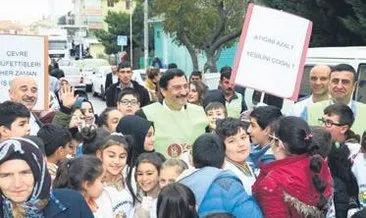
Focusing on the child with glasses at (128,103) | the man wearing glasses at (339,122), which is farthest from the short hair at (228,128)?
the child with glasses at (128,103)

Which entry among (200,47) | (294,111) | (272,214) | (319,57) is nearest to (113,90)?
(319,57)

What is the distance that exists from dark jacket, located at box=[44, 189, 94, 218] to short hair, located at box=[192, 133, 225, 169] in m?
0.87

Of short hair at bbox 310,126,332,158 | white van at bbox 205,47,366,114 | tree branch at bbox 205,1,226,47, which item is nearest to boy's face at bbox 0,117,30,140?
short hair at bbox 310,126,332,158

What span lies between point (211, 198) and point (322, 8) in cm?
1281

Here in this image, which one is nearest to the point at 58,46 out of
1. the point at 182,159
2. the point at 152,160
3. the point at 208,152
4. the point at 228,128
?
the point at 182,159

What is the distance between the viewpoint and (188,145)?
565cm

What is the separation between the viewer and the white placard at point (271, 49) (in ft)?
19.5

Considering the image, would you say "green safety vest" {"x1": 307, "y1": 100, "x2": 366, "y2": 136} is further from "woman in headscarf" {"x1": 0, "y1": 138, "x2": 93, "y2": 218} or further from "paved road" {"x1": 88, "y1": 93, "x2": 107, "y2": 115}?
"paved road" {"x1": 88, "y1": 93, "x2": 107, "y2": 115}

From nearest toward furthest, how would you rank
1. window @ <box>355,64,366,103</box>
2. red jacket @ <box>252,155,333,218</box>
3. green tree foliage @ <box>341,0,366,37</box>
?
red jacket @ <box>252,155,333,218</box>, window @ <box>355,64,366,103</box>, green tree foliage @ <box>341,0,366,37</box>

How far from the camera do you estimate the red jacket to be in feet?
12.3

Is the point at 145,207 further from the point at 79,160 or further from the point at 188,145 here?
the point at 188,145

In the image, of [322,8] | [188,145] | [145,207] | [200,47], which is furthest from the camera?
[200,47]

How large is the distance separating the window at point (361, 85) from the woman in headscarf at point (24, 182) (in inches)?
206

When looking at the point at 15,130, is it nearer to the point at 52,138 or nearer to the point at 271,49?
the point at 52,138
